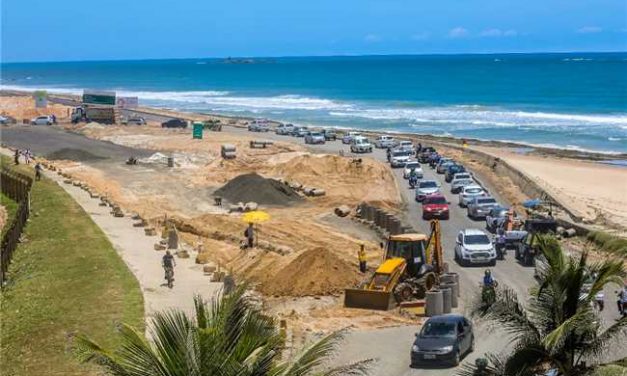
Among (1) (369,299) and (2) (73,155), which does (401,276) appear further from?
(2) (73,155)

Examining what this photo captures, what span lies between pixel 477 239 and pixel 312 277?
306 inches

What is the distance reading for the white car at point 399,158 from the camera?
61688mm

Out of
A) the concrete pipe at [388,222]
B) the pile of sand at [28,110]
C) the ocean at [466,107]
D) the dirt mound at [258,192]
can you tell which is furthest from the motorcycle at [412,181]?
the pile of sand at [28,110]

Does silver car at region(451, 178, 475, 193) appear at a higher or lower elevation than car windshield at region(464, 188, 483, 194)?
lower

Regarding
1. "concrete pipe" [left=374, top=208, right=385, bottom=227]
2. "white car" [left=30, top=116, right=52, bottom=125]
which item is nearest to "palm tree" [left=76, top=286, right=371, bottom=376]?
"concrete pipe" [left=374, top=208, right=385, bottom=227]

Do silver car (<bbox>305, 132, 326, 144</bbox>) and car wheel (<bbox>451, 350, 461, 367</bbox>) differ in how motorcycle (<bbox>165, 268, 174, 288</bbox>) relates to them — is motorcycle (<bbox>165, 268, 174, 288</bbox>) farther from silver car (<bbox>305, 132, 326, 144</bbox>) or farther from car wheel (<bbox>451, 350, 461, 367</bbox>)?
silver car (<bbox>305, 132, 326, 144</bbox>)

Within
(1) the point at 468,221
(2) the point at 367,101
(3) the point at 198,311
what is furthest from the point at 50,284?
(2) the point at 367,101

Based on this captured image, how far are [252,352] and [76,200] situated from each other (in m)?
36.0

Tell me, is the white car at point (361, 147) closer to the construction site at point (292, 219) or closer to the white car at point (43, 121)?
the construction site at point (292, 219)

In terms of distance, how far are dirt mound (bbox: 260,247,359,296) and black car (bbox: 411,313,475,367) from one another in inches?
277

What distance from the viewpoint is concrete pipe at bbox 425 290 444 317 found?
2372cm

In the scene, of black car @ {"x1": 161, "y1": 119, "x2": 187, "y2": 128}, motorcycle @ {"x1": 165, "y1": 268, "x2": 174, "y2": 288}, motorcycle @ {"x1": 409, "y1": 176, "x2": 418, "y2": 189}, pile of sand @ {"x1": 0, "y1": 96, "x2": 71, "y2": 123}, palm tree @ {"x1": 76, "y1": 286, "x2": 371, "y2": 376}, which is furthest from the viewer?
pile of sand @ {"x1": 0, "y1": 96, "x2": 71, "y2": 123}

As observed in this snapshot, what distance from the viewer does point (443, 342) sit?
19250 mm

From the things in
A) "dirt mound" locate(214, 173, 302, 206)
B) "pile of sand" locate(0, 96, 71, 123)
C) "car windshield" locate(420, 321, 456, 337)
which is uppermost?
"car windshield" locate(420, 321, 456, 337)
